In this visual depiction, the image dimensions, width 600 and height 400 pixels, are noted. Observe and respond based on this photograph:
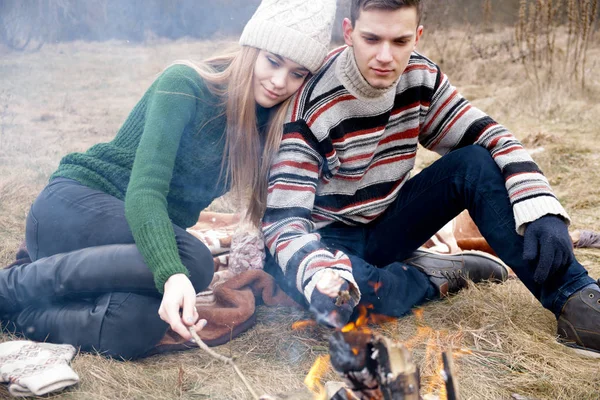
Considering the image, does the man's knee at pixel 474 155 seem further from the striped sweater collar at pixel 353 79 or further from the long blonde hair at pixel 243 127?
the long blonde hair at pixel 243 127

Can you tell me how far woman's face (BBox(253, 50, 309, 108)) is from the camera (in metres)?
2.08

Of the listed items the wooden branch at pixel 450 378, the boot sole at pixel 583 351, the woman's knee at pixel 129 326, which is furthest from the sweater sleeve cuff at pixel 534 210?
the woman's knee at pixel 129 326

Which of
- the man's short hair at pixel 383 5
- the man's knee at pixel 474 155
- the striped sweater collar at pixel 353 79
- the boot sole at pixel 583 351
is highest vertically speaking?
the man's short hair at pixel 383 5

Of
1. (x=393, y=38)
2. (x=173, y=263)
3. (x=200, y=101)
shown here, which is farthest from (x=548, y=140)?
(x=173, y=263)

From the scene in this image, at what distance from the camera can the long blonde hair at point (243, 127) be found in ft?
6.97

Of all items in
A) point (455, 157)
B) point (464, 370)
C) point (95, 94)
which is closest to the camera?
point (464, 370)

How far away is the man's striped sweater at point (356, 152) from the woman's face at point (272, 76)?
98mm

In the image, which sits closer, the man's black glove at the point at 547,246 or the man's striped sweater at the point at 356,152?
the man's black glove at the point at 547,246

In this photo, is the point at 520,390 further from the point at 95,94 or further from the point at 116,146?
the point at 95,94

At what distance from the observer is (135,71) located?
20.6 feet

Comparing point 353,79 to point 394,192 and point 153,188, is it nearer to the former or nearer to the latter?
point 394,192

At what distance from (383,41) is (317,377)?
48.4 inches

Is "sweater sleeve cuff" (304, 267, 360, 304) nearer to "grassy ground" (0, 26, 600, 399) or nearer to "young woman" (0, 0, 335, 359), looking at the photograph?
"grassy ground" (0, 26, 600, 399)

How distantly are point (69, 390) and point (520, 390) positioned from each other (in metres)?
1.52
